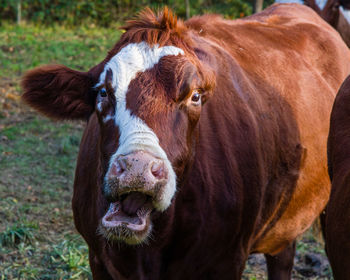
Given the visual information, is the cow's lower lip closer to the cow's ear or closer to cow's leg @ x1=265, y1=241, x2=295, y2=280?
the cow's ear

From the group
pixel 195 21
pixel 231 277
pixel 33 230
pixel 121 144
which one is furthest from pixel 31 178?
pixel 121 144

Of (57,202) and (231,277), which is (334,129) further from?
(57,202)

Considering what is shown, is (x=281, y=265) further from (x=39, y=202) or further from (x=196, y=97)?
(x=39, y=202)

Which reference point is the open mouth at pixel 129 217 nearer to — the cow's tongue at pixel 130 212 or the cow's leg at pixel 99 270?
the cow's tongue at pixel 130 212

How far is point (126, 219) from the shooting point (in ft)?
9.00

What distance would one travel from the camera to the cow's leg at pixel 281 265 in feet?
15.6

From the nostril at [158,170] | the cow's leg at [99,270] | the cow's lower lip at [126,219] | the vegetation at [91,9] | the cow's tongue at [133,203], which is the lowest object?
the vegetation at [91,9]

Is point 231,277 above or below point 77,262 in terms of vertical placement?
above

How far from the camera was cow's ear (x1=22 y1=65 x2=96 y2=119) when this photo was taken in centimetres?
322

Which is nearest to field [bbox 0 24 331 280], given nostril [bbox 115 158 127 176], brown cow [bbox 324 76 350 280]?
brown cow [bbox 324 76 350 280]

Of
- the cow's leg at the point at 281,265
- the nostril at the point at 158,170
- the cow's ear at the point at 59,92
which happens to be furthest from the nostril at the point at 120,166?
the cow's leg at the point at 281,265

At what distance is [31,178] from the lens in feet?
21.1

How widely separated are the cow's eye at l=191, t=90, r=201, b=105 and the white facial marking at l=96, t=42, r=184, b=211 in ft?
0.67

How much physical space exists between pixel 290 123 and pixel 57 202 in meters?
2.63
